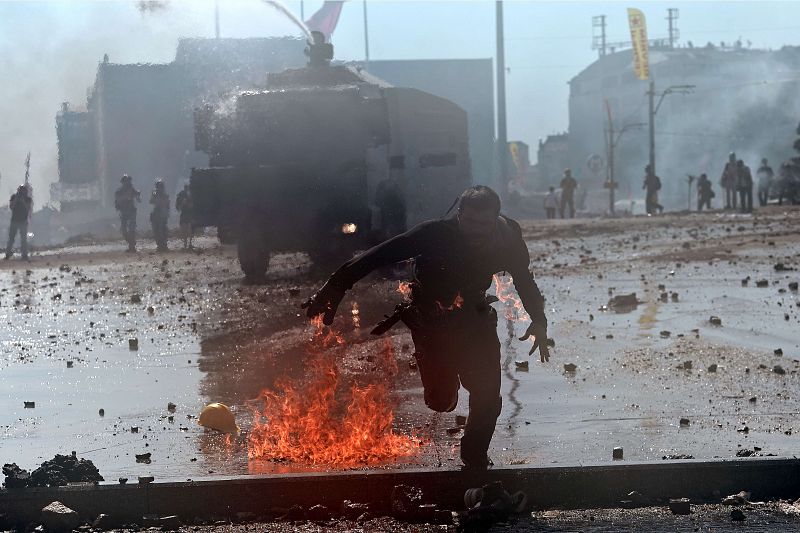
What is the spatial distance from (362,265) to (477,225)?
22.1 inches

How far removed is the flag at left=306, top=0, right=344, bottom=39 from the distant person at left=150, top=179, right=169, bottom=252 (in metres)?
14.6

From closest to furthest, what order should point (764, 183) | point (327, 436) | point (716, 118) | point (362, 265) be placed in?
point (362, 265) < point (327, 436) < point (764, 183) < point (716, 118)

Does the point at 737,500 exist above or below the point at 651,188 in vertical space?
below

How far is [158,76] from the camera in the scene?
1464 inches

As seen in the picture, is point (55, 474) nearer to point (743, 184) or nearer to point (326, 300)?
point (326, 300)

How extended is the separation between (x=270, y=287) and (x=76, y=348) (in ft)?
16.8

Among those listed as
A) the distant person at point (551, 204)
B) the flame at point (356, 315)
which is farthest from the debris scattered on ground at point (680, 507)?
the distant person at point (551, 204)

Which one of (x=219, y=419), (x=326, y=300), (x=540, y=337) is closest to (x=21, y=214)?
(x=219, y=419)

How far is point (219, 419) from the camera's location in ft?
25.3

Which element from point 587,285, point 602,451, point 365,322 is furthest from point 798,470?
point 587,285

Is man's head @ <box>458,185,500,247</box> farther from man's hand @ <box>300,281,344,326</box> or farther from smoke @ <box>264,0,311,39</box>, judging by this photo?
smoke @ <box>264,0,311,39</box>

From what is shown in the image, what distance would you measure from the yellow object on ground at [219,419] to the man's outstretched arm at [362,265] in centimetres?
208

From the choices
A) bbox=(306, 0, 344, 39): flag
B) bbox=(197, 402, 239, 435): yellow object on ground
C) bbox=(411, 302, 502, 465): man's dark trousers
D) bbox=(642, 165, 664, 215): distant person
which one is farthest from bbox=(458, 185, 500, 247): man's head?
bbox=(642, 165, 664, 215): distant person

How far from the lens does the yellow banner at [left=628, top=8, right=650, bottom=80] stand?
70.4 metres
